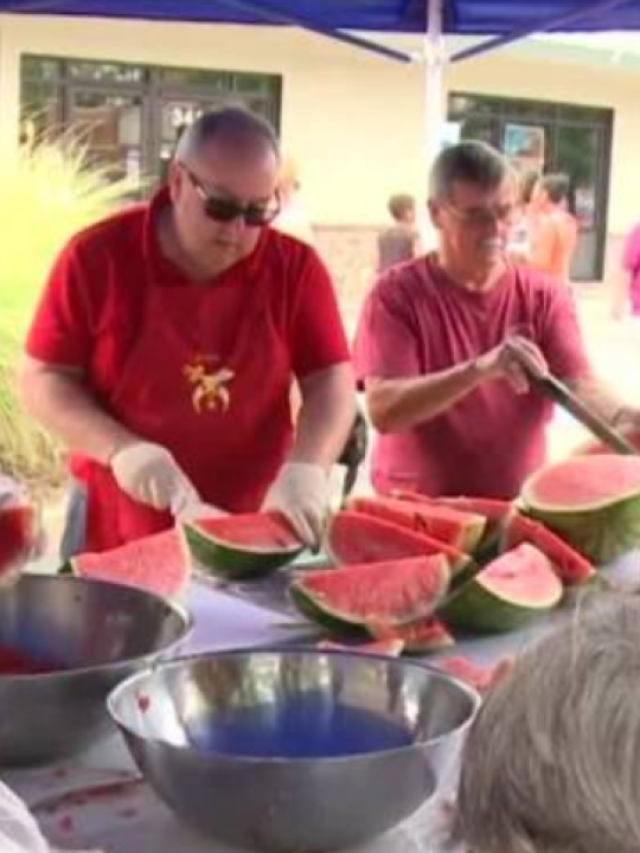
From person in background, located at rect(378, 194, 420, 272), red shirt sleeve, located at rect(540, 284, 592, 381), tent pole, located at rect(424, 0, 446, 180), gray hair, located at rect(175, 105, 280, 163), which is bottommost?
person in background, located at rect(378, 194, 420, 272)

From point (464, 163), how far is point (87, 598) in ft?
5.54

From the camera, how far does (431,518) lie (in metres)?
2.71

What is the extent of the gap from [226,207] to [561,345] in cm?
95

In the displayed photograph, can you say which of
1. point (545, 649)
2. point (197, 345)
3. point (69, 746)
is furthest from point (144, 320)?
point (545, 649)

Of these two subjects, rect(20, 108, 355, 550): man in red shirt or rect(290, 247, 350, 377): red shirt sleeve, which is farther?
rect(290, 247, 350, 377): red shirt sleeve

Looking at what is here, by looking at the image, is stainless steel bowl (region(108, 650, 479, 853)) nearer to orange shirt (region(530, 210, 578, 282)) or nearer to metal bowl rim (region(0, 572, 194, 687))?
metal bowl rim (region(0, 572, 194, 687))

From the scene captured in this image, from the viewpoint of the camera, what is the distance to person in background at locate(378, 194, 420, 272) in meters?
11.2

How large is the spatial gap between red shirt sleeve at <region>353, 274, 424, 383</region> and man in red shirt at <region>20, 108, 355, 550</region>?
0.18 meters

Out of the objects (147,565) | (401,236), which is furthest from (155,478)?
(401,236)

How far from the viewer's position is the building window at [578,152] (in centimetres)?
1814

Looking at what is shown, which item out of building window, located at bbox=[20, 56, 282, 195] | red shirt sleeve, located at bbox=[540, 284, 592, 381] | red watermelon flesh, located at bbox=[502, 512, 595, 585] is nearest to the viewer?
red watermelon flesh, located at bbox=[502, 512, 595, 585]

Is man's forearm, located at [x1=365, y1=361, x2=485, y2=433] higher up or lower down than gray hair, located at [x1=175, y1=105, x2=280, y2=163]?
lower down

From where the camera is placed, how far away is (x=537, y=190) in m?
11.2

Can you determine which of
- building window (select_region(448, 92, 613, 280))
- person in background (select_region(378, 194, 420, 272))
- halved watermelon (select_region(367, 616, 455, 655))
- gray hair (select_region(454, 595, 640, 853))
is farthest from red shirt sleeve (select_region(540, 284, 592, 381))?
building window (select_region(448, 92, 613, 280))
